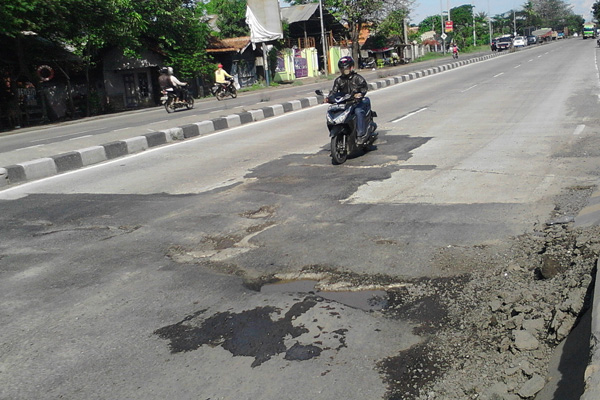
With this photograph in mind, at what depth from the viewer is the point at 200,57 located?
3328cm

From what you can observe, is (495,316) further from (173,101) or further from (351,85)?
(173,101)

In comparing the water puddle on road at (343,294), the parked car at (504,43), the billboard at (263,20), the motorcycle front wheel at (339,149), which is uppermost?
the billboard at (263,20)

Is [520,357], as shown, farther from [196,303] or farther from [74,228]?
[74,228]

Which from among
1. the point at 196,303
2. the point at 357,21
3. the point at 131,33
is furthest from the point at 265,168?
the point at 357,21

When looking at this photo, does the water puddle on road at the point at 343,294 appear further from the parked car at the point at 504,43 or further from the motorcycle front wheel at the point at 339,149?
the parked car at the point at 504,43

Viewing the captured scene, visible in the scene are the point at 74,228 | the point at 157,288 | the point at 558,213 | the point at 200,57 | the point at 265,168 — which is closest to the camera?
the point at 157,288

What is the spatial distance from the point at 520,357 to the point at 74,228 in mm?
4575

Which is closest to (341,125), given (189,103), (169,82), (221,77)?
(169,82)

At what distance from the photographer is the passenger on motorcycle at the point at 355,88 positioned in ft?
29.6

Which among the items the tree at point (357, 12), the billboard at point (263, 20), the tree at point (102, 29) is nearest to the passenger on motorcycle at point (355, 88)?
the tree at point (102, 29)

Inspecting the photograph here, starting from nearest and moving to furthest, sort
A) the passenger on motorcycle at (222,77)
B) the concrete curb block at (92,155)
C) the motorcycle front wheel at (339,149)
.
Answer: the motorcycle front wheel at (339,149)
the concrete curb block at (92,155)
the passenger on motorcycle at (222,77)

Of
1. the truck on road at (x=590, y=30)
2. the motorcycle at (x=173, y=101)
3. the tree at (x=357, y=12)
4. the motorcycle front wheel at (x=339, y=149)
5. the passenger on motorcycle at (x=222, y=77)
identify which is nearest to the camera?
the motorcycle front wheel at (x=339, y=149)

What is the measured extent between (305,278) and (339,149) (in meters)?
4.47

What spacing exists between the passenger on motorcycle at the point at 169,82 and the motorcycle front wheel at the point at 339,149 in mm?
15307
